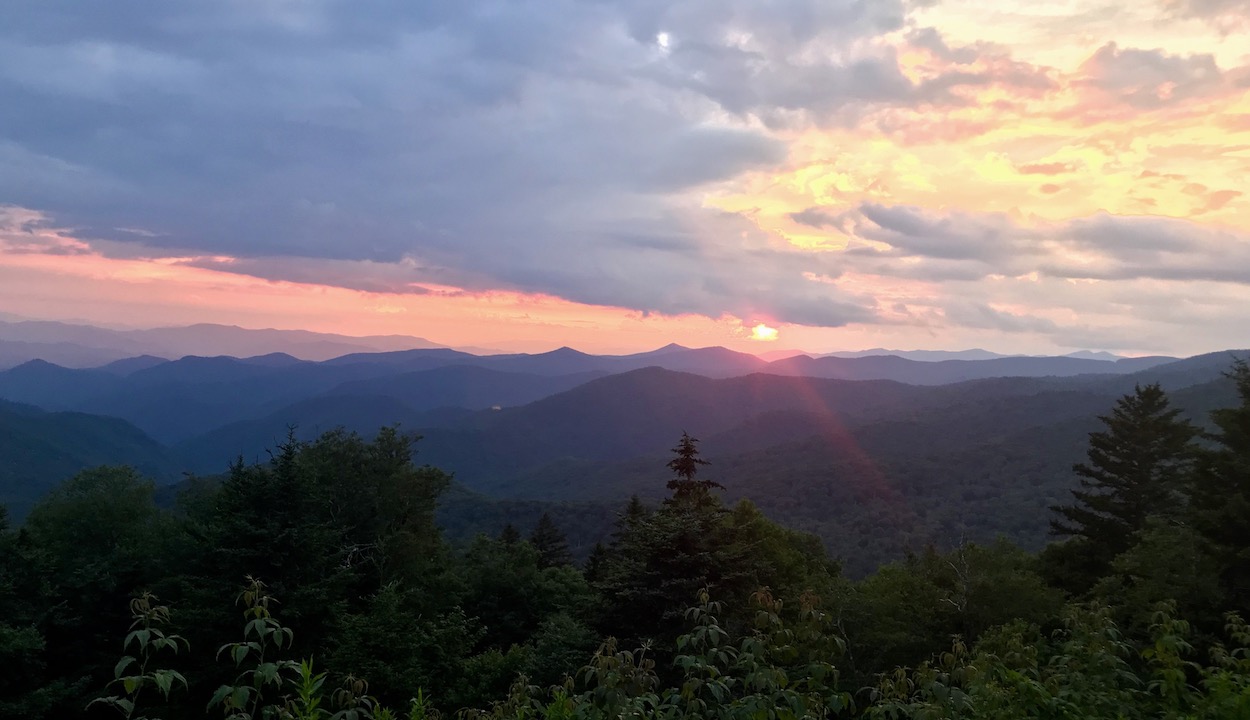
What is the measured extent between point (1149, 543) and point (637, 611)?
1705 centimetres

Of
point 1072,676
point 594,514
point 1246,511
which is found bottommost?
point 594,514

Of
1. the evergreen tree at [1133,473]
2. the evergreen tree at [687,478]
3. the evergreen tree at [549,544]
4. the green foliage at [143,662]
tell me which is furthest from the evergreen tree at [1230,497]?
the evergreen tree at [549,544]

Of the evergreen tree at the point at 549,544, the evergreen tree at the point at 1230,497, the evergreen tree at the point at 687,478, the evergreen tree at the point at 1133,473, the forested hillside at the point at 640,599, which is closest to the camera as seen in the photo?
the forested hillside at the point at 640,599

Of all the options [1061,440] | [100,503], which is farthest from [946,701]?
[1061,440]

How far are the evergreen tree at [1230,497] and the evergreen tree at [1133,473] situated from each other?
6.82m

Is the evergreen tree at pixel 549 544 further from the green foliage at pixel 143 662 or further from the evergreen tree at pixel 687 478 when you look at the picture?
the green foliage at pixel 143 662

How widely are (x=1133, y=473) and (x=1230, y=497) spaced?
1127 cm

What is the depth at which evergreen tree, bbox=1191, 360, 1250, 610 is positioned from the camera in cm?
1816

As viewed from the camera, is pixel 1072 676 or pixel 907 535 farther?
pixel 907 535

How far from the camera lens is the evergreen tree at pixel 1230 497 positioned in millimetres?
18156

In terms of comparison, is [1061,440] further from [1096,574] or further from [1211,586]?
[1211,586]

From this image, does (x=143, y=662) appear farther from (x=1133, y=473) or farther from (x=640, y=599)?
(x=1133, y=473)

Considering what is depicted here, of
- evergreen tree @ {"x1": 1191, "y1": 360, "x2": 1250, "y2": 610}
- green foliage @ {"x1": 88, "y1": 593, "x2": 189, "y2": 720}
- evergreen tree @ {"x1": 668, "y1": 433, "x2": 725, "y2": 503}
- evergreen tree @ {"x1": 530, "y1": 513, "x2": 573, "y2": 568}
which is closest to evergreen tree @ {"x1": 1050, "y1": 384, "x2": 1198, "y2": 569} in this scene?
evergreen tree @ {"x1": 1191, "y1": 360, "x2": 1250, "y2": 610}

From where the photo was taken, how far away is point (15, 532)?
83.5 feet
